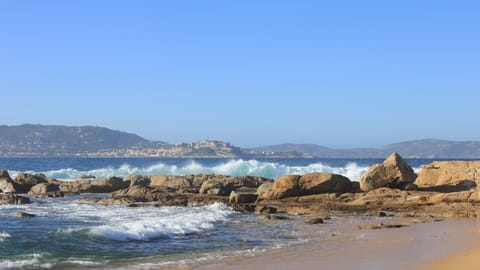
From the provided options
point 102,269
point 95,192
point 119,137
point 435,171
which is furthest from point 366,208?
point 119,137

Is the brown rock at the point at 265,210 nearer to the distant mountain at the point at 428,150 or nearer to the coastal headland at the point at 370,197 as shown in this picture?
the coastal headland at the point at 370,197

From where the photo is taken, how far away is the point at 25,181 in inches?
1455

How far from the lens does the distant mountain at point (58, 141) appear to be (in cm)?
15900

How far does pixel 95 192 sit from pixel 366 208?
17408mm

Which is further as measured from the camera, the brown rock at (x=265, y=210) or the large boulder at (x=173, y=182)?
the large boulder at (x=173, y=182)

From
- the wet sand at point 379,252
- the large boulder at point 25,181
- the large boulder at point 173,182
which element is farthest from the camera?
the large boulder at point 25,181

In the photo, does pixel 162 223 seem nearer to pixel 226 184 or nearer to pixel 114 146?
pixel 226 184

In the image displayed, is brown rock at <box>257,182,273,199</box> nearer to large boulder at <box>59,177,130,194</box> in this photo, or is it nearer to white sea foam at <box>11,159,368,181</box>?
large boulder at <box>59,177,130,194</box>

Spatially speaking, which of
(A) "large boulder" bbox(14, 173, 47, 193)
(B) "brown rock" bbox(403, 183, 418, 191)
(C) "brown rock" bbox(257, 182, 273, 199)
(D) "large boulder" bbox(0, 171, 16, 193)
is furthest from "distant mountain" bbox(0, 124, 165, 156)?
(B) "brown rock" bbox(403, 183, 418, 191)

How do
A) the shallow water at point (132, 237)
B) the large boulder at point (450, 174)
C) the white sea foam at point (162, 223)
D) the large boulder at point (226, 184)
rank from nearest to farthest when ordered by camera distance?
the shallow water at point (132, 237) → the white sea foam at point (162, 223) → the large boulder at point (450, 174) → the large boulder at point (226, 184)

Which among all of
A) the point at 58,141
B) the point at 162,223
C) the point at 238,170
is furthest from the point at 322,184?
the point at 58,141

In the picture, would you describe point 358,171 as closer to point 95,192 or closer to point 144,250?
point 95,192

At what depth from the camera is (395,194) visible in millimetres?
25000

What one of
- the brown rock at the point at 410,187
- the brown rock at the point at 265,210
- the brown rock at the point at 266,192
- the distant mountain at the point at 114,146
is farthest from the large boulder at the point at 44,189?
the distant mountain at the point at 114,146
